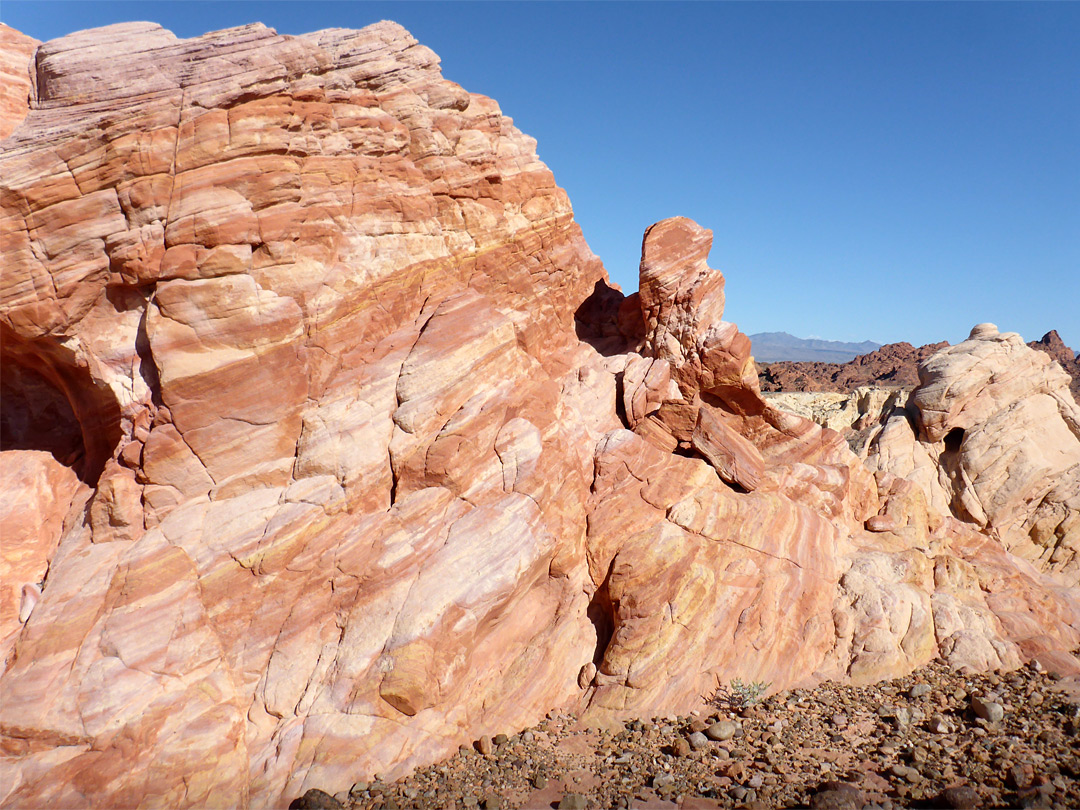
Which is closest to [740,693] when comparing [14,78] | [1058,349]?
[14,78]

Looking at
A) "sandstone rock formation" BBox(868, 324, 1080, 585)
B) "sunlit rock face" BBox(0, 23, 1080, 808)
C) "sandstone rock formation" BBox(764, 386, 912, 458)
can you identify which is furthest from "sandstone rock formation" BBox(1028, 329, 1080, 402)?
"sunlit rock face" BBox(0, 23, 1080, 808)

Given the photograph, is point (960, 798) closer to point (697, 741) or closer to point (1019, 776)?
point (1019, 776)

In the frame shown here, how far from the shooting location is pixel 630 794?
9883mm

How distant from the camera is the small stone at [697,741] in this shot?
1091 cm

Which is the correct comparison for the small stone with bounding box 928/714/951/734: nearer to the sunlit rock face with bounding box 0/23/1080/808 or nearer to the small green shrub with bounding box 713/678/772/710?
the sunlit rock face with bounding box 0/23/1080/808

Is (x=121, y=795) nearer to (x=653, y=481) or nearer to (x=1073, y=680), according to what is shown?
(x=653, y=481)

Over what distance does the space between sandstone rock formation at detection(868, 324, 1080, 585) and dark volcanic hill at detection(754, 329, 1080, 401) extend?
119 ft

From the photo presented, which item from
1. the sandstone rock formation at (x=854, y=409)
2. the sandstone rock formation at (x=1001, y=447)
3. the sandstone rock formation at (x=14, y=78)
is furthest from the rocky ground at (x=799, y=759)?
the sandstone rock formation at (x=14, y=78)

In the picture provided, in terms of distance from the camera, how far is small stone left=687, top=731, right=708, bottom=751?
10906mm

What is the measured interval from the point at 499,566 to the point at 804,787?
5.77m

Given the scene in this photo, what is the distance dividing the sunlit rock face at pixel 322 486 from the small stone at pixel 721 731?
86cm

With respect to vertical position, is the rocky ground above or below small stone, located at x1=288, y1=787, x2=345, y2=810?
above

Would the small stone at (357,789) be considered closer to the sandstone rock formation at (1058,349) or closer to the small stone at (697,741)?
the small stone at (697,741)

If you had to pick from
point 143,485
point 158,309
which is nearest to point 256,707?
point 143,485
